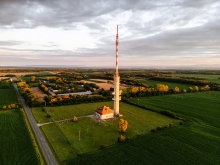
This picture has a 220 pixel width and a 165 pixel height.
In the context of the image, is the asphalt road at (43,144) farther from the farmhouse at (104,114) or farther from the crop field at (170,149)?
the farmhouse at (104,114)

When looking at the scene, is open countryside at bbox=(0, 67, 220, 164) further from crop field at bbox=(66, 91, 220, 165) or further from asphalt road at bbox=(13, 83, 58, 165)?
asphalt road at bbox=(13, 83, 58, 165)

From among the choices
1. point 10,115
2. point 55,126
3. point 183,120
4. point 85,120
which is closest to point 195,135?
point 183,120

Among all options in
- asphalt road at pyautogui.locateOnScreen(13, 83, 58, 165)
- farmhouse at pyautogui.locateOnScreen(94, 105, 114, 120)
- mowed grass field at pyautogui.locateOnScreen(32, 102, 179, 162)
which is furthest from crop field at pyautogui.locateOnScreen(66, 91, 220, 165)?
farmhouse at pyautogui.locateOnScreen(94, 105, 114, 120)

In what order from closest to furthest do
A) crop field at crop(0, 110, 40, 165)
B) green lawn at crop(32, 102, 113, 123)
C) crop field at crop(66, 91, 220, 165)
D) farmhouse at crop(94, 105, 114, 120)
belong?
crop field at crop(0, 110, 40, 165) < crop field at crop(66, 91, 220, 165) < farmhouse at crop(94, 105, 114, 120) < green lawn at crop(32, 102, 113, 123)

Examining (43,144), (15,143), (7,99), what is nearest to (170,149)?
(43,144)

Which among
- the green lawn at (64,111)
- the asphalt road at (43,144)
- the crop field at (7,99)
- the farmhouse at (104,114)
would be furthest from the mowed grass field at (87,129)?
the crop field at (7,99)

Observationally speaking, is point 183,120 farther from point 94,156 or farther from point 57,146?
point 57,146
